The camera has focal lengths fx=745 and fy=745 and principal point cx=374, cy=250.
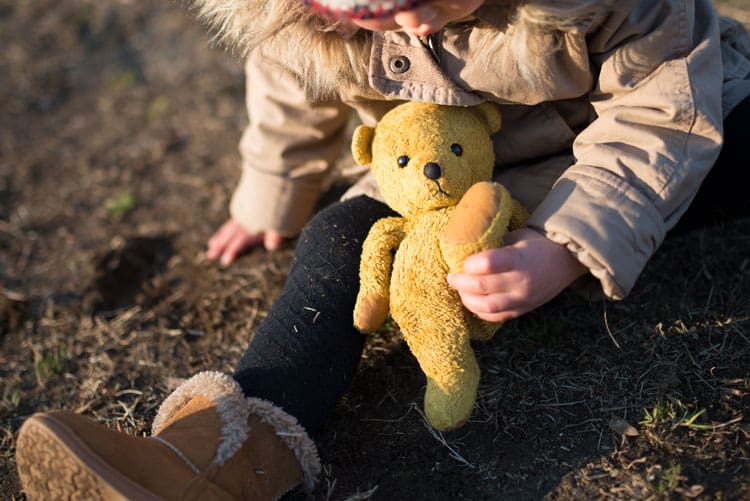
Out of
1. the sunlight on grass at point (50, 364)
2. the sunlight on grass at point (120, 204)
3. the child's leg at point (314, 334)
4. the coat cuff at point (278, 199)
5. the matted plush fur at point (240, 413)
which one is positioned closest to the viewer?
the matted plush fur at point (240, 413)

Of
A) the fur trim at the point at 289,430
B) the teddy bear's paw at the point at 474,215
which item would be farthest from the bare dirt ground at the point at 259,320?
the teddy bear's paw at the point at 474,215

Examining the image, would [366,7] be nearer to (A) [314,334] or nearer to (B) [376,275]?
(B) [376,275]

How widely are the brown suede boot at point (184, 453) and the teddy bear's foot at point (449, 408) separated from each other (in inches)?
13.4

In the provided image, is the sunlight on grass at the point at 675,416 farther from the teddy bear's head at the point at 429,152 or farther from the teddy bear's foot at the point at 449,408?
the teddy bear's head at the point at 429,152

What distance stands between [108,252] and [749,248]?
7.76ft

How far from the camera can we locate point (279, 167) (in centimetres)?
268

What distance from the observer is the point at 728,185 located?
218 cm

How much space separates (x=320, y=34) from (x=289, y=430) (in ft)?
3.39

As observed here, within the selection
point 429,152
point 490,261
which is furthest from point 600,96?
point 490,261

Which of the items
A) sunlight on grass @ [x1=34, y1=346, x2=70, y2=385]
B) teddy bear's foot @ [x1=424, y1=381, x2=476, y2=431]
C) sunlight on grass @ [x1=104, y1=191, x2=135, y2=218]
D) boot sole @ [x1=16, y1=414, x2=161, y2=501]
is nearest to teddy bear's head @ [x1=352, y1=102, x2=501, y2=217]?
teddy bear's foot @ [x1=424, y1=381, x2=476, y2=431]

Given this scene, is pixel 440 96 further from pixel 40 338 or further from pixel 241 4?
pixel 40 338

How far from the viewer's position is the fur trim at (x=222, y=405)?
170 cm

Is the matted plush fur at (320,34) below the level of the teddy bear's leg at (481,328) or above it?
above

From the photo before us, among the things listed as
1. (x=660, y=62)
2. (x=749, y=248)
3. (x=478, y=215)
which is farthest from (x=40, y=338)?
(x=749, y=248)
